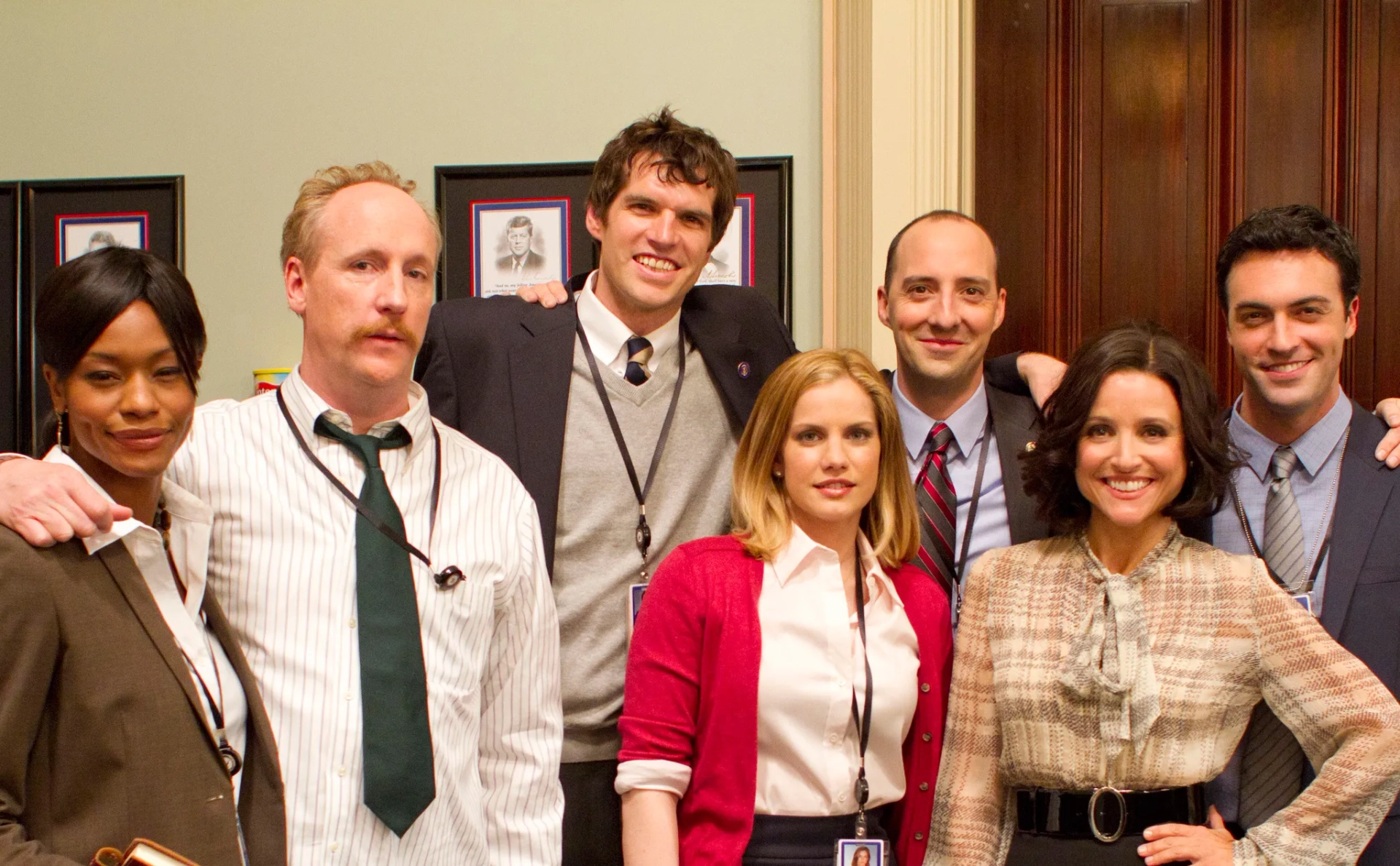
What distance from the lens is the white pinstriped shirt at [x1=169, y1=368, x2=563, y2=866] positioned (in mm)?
1628

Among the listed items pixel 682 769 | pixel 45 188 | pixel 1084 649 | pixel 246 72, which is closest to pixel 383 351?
pixel 682 769

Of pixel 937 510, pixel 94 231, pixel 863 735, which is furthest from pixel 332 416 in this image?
pixel 94 231

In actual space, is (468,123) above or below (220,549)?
above

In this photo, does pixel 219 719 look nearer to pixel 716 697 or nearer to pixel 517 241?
pixel 716 697

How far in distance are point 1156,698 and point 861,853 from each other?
1.74 ft

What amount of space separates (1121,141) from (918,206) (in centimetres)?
61

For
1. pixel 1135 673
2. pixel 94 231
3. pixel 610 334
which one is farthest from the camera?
pixel 94 231

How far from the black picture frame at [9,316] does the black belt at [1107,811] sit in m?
3.04

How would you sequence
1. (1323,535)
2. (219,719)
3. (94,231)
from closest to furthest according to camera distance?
(219,719), (1323,535), (94,231)

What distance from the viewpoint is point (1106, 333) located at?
6.64 feet

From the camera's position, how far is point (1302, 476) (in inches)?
86.0

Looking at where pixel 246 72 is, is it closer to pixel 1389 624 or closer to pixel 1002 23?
pixel 1002 23

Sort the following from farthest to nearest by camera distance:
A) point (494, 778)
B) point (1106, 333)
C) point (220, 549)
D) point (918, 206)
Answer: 1. point (918, 206)
2. point (1106, 333)
3. point (494, 778)
4. point (220, 549)

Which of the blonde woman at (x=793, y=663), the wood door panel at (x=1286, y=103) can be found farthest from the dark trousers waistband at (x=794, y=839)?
the wood door panel at (x=1286, y=103)
